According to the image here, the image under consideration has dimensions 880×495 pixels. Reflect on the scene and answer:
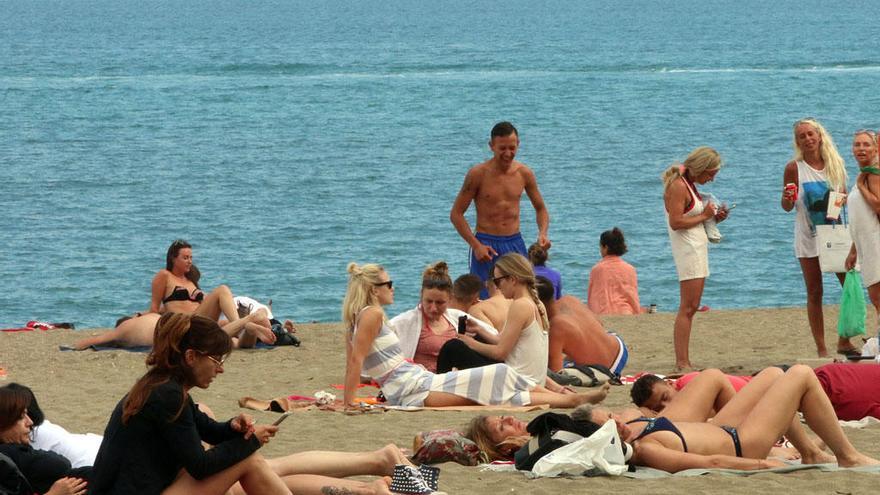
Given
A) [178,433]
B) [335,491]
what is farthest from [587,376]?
[178,433]

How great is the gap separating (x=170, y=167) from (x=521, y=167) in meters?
32.6


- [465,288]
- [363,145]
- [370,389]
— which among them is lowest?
[363,145]

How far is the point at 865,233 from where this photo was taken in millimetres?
10164

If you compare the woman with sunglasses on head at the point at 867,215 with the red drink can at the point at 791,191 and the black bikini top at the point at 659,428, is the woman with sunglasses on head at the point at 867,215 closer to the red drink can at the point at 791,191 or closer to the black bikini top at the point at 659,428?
the red drink can at the point at 791,191

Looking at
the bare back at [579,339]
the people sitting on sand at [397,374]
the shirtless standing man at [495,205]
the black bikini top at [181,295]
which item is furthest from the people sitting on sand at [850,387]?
the black bikini top at [181,295]

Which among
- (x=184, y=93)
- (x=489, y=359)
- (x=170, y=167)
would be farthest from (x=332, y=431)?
→ (x=184, y=93)

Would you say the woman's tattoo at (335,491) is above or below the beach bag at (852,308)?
below

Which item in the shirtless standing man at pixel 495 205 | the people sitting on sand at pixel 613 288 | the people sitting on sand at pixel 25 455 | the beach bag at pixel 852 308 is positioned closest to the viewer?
the people sitting on sand at pixel 25 455

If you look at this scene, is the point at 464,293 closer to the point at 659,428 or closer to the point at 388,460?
the point at 659,428

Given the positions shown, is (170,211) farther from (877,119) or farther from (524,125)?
(877,119)

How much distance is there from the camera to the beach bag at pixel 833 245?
34.9ft

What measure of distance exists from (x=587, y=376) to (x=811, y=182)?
1.98 meters

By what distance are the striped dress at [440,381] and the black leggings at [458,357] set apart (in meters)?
0.14

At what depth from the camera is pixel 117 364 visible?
12.0m
